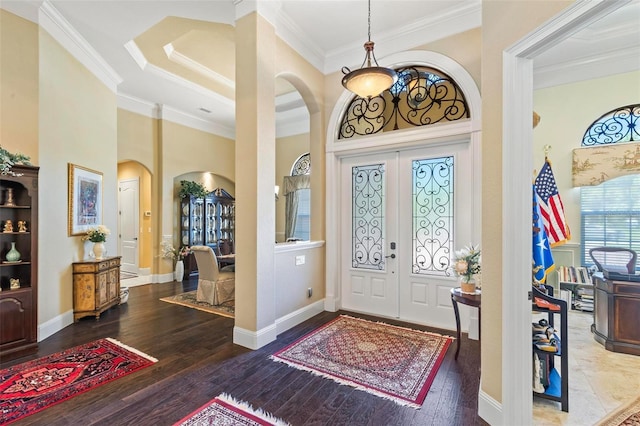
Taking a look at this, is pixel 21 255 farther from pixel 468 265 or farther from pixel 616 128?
pixel 616 128

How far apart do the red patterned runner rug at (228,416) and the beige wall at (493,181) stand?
1.55 meters

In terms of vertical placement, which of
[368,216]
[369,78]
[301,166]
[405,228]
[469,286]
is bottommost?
[469,286]

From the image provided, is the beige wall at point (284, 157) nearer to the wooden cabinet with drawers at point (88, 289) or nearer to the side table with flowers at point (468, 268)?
the wooden cabinet with drawers at point (88, 289)

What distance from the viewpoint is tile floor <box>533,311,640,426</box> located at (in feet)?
7.24

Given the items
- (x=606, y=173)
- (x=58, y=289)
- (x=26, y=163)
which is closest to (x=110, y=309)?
(x=58, y=289)

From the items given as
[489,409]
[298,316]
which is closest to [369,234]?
[298,316]

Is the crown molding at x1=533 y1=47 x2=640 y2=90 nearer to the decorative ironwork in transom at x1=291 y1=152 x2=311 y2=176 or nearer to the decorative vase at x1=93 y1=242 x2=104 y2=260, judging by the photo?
the decorative ironwork in transom at x1=291 y1=152 x2=311 y2=176

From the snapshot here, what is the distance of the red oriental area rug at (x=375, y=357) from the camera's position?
257 centimetres

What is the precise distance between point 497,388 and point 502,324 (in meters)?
0.46

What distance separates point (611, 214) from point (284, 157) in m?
6.66

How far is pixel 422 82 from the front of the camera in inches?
166

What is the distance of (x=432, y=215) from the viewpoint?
4070mm

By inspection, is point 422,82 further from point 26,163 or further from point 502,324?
point 26,163

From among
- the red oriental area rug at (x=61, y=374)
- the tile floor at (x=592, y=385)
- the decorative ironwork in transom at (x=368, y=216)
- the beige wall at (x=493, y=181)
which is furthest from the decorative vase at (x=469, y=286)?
the red oriental area rug at (x=61, y=374)
